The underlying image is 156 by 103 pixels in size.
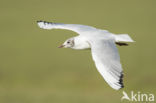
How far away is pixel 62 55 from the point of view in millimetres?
10844

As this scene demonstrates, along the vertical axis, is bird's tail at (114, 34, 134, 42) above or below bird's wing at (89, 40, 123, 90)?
above

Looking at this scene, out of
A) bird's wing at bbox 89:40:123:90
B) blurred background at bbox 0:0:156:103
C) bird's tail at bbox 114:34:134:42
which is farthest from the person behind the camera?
blurred background at bbox 0:0:156:103

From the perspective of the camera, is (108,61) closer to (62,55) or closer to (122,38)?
(122,38)

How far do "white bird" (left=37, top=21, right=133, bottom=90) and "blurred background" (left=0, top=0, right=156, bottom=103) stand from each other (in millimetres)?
961

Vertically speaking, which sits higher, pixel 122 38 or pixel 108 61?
pixel 122 38

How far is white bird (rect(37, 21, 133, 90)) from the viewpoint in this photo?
5.41 m

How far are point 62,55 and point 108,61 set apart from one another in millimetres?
5230

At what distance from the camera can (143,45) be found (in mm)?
11391

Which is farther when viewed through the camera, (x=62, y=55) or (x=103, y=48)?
(x=62, y=55)

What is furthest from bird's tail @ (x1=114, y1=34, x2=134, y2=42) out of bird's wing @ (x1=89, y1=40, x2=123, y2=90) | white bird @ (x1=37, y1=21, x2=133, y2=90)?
bird's wing @ (x1=89, y1=40, x2=123, y2=90)

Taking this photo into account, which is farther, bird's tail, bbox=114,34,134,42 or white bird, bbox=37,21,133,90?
bird's tail, bbox=114,34,134,42

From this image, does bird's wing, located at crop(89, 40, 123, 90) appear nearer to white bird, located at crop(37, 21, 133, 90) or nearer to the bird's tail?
white bird, located at crop(37, 21, 133, 90)

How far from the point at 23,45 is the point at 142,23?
3.17 m

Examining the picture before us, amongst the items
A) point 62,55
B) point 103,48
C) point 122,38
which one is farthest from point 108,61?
point 62,55
